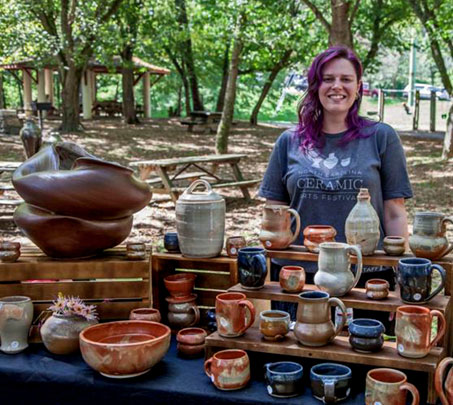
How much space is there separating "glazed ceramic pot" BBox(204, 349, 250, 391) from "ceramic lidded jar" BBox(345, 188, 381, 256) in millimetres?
549

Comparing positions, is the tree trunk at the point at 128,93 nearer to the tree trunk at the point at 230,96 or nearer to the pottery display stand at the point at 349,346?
the tree trunk at the point at 230,96

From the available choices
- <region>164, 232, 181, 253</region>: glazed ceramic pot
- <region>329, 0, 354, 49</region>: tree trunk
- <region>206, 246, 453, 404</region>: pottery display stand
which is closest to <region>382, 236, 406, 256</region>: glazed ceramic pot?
<region>206, 246, 453, 404</region>: pottery display stand

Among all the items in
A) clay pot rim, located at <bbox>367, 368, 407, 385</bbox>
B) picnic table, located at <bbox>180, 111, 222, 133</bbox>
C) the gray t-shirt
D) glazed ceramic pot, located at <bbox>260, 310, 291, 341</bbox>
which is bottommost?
clay pot rim, located at <bbox>367, 368, 407, 385</bbox>

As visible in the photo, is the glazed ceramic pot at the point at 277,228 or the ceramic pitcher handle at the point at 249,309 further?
the glazed ceramic pot at the point at 277,228

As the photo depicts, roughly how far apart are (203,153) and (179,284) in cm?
1288

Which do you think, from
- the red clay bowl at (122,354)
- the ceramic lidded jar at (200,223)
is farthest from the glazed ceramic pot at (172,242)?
the red clay bowl at (122,354)

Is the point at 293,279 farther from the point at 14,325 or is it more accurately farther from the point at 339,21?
the point at 339,21

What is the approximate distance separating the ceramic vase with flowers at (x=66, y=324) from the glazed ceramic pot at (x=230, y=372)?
0.52m

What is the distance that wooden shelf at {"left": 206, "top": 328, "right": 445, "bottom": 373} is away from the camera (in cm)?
170

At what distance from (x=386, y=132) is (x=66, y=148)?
1255 millimetres

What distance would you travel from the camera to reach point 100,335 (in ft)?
6.64

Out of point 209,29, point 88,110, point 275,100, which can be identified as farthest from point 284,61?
point 275,100

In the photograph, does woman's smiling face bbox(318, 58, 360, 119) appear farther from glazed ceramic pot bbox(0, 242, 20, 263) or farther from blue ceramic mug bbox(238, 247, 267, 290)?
glazed ceramic pot bbox(0, 242, 20, 263)

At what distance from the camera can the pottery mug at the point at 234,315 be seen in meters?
1.91
